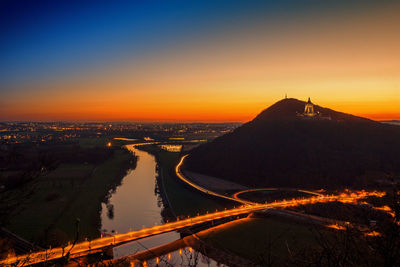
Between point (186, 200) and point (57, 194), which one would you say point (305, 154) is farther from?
point (57, 194)

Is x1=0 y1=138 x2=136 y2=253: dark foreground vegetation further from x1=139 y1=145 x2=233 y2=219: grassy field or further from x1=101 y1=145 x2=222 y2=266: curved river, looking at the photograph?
x1=139 y1=145 x2=233 y2=219: grassy field

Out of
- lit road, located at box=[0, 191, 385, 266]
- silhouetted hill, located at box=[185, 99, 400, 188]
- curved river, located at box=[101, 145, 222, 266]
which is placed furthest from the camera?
silhouetted hill, located at box=[185, 99, 400, 188]

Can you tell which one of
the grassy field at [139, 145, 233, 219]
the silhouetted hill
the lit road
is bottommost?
the grassy field at [139, 145, 233, 219]

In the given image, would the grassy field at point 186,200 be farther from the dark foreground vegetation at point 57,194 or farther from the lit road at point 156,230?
the dark foreground vegetation at point 57,194

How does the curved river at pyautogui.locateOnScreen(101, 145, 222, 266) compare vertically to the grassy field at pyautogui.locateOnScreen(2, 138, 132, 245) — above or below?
below

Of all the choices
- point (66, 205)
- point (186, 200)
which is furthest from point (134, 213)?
point (186, 200)

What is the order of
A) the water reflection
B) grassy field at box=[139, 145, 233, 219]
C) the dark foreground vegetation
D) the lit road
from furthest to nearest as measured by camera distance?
grassy field at box=[139, 145, 233, 219] < the water reflection < the lit road < the dark foreground vegetation

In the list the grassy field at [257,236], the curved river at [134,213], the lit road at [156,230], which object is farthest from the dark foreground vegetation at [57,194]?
the grassy field at [257,236]

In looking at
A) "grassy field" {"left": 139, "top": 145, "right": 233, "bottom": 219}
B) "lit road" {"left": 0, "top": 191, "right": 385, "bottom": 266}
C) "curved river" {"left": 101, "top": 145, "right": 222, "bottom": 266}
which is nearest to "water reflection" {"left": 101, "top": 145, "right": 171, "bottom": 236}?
"curved river" {"left": 101, "top": 145, "right": 222, "bottom": 266}
